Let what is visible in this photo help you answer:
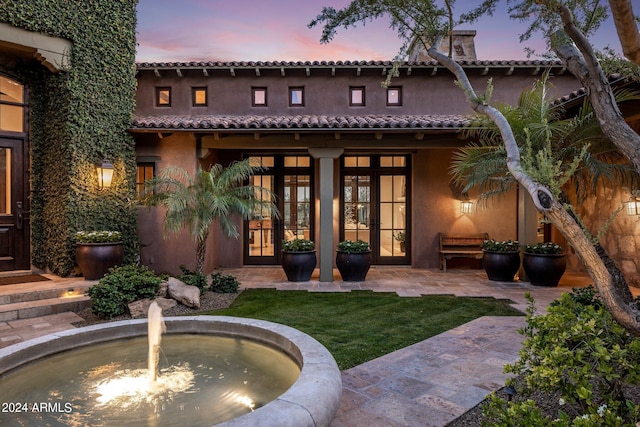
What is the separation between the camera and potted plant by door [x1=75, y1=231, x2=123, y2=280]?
7195 mm

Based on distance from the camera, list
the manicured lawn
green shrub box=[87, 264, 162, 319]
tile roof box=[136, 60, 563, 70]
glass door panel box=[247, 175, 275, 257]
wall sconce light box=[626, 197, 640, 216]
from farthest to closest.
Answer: glass door panel box=[247, 175, 275, 257], tile roof box=[136, 60, 563, 70], wall sconce light box=[626, 197, 640, 216], green shrub box=[87, 264, 162, 319], the manicured lawn

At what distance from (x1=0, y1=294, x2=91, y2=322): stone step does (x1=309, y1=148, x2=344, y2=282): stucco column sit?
173 inches

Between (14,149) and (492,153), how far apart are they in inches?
366

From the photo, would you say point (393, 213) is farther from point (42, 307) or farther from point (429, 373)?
point (42, 307)

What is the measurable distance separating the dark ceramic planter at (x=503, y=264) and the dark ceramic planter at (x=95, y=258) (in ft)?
25.1

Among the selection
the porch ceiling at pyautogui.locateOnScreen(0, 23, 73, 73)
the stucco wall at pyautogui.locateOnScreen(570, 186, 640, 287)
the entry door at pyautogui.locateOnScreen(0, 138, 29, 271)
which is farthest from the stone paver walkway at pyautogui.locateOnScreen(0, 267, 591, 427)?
the porch ceiling at pyautogui.locateOnScreen(0, 23, 73, 73)

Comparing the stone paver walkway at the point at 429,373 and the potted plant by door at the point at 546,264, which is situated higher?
the potted plant by door at the point at 546,264

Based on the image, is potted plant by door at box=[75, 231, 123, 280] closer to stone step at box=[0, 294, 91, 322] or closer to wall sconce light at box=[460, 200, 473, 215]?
stone step at box=[0, 294, 91, 322]

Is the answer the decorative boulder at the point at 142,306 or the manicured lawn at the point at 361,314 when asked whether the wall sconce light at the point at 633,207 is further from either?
the decorative boulder at the point at 142,306

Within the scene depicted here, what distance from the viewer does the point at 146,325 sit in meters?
3.94

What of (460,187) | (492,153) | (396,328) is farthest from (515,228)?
(396,328)

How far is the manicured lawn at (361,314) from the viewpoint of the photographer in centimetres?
452

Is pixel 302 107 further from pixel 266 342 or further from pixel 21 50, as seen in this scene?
pixel 266 342

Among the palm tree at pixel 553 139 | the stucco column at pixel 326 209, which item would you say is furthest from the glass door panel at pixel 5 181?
the palm tree at pixel 553 139
